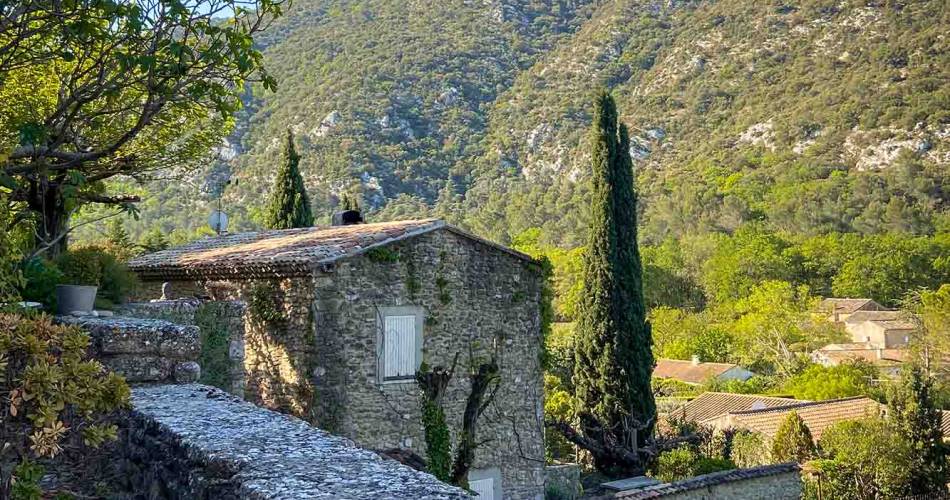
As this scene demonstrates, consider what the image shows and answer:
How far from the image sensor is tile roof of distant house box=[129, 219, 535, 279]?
1290 centimetres

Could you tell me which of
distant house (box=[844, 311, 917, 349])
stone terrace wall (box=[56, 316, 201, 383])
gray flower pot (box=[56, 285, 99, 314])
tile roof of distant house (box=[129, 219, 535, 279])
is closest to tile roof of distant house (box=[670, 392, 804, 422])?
distant house (box=[844, 311, 917, 349])

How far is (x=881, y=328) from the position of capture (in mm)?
55094

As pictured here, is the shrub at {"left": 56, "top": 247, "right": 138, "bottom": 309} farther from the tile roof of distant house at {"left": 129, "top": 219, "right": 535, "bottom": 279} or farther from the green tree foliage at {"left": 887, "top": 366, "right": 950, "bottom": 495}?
the green tree foliage at {"left": 887, "top": 366, "right": 950, "bottom": 495}

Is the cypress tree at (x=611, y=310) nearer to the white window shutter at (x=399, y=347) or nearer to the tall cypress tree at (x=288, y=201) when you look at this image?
the white window shutter at (x=399, y=347)

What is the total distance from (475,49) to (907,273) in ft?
146

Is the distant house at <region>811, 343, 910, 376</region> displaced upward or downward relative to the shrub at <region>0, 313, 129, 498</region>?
downward

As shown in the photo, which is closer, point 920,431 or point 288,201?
point 920,431

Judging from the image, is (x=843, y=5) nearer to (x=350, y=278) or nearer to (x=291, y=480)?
(x=350, y=278)

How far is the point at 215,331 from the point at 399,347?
339cm

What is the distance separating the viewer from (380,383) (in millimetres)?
13117

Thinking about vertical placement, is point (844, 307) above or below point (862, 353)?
above

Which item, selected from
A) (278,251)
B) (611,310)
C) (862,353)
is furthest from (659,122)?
(278,251)

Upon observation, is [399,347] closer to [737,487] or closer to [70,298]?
[70,298]

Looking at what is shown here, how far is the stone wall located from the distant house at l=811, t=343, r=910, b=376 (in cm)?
3835
